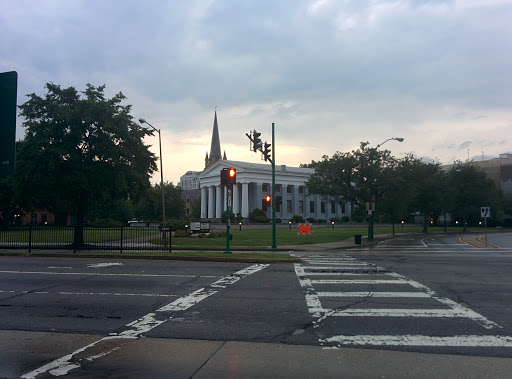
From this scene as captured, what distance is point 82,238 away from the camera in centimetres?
2484

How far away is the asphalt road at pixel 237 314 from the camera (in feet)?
19.4

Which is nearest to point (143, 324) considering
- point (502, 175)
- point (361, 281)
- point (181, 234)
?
point (361, 281)

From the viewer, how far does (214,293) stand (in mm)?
10023

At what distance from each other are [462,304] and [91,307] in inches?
315

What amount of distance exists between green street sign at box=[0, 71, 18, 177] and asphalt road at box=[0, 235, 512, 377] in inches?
106

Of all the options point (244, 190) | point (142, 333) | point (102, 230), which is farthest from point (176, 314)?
point (244, 190)

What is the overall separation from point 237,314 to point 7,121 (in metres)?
5.14

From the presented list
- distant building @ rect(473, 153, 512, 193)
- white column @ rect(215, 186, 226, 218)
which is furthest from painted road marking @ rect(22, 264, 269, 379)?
distant building @ rect(473, 153, 512, 193)

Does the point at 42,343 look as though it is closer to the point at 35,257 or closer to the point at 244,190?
the point at 35,257

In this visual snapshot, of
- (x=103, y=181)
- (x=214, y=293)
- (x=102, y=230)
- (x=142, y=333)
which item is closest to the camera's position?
(x=142, y=333)

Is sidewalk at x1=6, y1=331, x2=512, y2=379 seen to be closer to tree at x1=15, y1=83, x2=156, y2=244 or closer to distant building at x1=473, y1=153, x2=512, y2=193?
tree at x1=15, y1=83, x2=156, y2=244

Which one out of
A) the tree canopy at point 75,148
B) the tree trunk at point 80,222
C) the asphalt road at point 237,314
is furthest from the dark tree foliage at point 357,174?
the asphalt road at point 237,314

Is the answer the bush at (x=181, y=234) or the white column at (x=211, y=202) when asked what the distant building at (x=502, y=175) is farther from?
the bush at (x=181, y=234)

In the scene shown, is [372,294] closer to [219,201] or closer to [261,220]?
[261,220]
